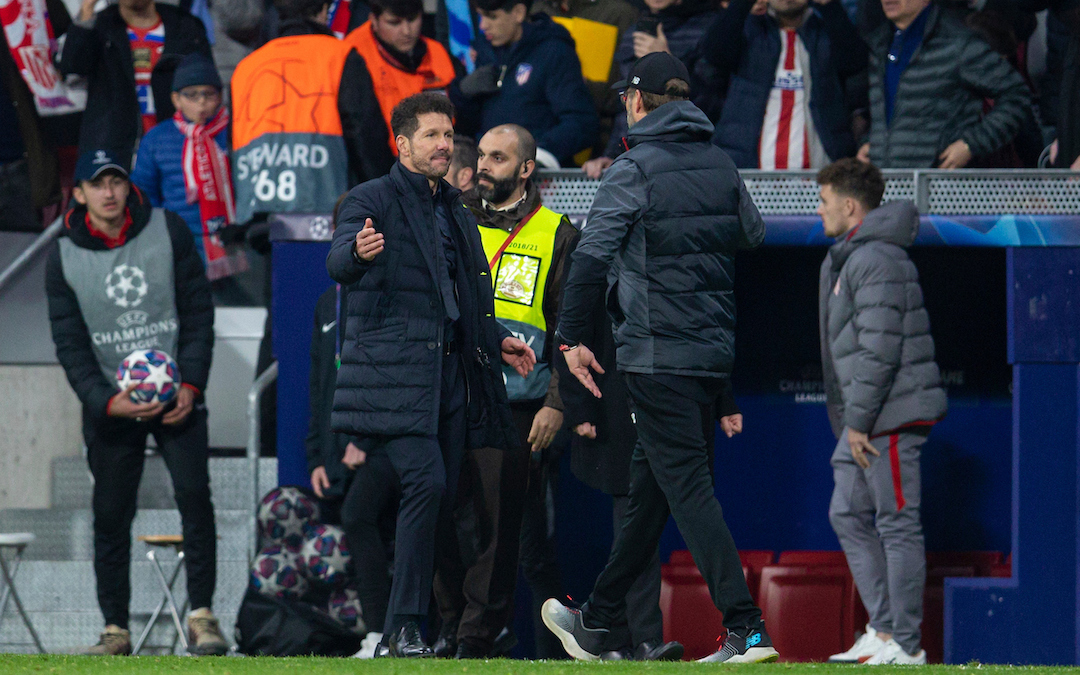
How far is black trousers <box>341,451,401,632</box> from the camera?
6.61m

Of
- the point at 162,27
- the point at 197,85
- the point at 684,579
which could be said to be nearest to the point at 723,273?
the point at 684,579

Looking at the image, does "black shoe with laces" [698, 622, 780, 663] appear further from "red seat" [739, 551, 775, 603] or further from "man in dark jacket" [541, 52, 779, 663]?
"red seat" [739, 551, 775, 603]

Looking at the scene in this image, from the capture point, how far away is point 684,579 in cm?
700

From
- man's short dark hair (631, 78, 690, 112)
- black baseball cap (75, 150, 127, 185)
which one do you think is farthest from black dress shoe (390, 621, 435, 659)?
black baseball cap (75, 150, 127, 185)

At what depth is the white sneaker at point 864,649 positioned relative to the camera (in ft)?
20.9

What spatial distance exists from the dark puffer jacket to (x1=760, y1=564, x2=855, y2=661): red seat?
2.02m

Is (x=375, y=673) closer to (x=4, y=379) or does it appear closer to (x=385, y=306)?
(x=385, y=306)

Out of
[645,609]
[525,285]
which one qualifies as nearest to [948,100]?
[525,285]

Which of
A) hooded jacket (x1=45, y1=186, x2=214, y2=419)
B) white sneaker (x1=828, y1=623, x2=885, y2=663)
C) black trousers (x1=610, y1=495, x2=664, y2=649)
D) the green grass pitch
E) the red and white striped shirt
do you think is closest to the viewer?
the green grass pitch

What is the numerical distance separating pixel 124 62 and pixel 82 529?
2.72 m

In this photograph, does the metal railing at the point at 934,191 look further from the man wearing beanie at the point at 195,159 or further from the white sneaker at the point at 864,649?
the man wearing beanie at the point at 195,159

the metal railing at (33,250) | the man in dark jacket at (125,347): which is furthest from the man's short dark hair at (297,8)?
the metal railing at (33,250)

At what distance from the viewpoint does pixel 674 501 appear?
4.95 m

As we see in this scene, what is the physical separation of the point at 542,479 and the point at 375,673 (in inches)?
87.4
